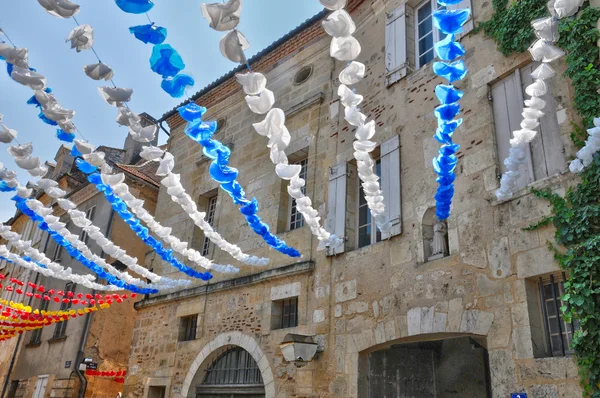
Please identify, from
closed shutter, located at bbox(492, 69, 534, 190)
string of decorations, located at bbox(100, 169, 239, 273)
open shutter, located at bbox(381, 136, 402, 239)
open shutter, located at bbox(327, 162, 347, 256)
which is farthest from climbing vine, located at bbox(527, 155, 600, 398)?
string of decorations, located at bbox(100, 169, 239, 273)

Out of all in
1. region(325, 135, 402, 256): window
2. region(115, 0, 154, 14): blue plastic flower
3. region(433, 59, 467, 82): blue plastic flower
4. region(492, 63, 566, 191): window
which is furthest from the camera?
region(325, 135, 402, 256): window

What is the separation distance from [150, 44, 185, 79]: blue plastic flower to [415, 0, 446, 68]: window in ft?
12.6

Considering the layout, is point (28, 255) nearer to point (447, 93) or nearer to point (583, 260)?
point (447, 93)

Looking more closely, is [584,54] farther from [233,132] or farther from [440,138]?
[233,132]

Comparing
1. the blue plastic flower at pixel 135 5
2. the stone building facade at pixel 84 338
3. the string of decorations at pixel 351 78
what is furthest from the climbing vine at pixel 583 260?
the stone building facade at pixel 84 338

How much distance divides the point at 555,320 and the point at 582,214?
0.88 metres

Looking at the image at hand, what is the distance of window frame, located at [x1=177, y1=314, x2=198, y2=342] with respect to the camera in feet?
25.7

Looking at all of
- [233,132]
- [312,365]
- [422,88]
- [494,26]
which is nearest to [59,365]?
[233,132]

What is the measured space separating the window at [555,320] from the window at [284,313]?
128 inches

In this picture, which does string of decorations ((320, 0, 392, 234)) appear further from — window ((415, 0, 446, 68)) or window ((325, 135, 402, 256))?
window ((415, 0, 446, 68))

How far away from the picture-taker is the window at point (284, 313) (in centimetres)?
651

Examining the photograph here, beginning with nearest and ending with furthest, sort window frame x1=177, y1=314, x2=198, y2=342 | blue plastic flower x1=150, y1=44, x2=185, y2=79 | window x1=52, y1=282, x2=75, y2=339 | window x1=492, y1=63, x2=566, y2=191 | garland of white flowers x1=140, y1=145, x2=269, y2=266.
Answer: blue plastic flower x1=150, y1=44, x2=185, y2=79 → garland of white flowers x1=140, y1=145, x2=269, y2=266 → window x1=492, y1=63, x2=566, y2=191 → window frame x1=177, y1=314, x2=198, y2=342 → window x1=52, y1=282, x2=75, y2=339

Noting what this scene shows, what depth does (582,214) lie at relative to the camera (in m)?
3.77

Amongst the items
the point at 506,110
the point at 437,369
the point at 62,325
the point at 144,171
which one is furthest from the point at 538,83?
the point at 62,325
